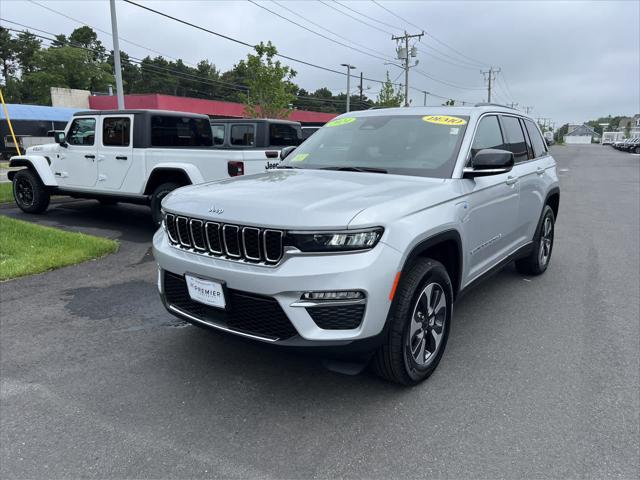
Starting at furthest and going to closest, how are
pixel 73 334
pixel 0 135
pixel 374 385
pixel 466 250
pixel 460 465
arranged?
pixel 0 135 → pixel 73 334 → pixel 466 250 → pixel 374 385 → pixel 460 465

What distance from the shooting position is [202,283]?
118 inches

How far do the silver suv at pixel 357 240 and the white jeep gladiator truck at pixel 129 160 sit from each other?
363 cm

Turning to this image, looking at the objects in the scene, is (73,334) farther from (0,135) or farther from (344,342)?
(0,135)

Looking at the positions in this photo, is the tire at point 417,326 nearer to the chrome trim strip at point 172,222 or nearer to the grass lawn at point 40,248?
the chrome trim strip at point 172,222

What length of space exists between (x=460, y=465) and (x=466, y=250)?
161cm

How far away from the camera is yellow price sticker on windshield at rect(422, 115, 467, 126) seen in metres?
4.05

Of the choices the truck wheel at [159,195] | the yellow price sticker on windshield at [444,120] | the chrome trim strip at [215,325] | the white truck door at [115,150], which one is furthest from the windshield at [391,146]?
the white truck door at [115,150]

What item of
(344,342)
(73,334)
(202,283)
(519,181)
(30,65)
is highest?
(30,65)

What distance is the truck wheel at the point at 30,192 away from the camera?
9.51 m

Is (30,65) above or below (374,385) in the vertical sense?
above

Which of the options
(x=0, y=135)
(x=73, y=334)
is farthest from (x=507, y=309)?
(x=0, y=135)

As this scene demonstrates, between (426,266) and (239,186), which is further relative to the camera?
(239,186)

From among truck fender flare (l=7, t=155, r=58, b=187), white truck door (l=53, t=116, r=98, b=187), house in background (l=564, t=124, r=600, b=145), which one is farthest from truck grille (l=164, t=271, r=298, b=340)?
house in background (l=564, t=124, r=600, b=145)

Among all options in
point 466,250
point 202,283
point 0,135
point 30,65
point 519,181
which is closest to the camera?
point 202,283
